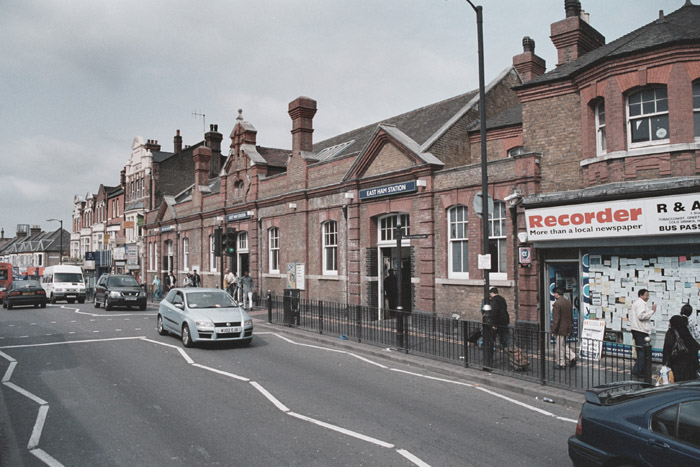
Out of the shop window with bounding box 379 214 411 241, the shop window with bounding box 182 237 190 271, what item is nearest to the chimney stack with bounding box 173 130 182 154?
the shop window with bounding box 182 237 190 271

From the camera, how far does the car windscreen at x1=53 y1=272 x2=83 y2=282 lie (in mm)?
32062

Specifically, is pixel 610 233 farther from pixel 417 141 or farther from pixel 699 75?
pixel 417 141

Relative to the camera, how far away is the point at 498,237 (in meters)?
14.8

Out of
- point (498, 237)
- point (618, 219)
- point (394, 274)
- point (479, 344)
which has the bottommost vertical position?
point (479, 344)

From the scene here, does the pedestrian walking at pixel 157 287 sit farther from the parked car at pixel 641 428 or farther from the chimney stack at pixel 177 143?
the parked car at pixel 641 428

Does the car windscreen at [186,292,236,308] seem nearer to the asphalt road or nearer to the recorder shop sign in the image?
the asphalt road

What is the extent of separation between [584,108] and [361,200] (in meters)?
8.75

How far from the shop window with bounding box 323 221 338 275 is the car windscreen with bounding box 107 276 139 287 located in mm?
11149

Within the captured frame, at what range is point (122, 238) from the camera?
158 ft

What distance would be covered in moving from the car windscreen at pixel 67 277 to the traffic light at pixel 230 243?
17.4 m

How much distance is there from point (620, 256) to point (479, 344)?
3.92 metres

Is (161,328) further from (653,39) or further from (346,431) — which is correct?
(653,39)

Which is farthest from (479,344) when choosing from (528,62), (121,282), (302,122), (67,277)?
(67,277)

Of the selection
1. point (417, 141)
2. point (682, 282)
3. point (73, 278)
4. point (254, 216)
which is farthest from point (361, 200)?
point (73, 278)
